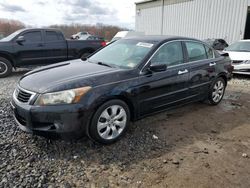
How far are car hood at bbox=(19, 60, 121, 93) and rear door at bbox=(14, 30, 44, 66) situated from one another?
5.16 metres

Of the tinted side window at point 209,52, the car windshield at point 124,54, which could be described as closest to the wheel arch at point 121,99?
the car windshield at point 124,54

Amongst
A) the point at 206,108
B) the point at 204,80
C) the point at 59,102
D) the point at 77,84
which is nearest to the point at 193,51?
the point at 204,80

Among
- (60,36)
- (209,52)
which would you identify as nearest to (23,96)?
(209,52)

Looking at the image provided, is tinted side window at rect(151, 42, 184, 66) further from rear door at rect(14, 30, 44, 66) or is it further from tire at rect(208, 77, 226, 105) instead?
rear door at rect(14, 30, 44, 66)

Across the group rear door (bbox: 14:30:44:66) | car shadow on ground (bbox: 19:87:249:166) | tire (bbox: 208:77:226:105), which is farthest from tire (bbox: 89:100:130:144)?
rear door (bbox: 14:30:44:66)

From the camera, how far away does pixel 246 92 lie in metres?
6.80

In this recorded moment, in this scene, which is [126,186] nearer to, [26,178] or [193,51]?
[26,178]

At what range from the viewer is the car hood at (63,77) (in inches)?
122

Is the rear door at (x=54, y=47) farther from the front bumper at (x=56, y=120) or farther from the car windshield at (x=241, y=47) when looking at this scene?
the car windshield at (x=241, y=47)

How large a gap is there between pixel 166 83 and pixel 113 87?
3.64ft

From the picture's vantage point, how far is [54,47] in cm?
906

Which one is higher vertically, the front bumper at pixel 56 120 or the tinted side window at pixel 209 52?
the tinted side window at pixel 209 52

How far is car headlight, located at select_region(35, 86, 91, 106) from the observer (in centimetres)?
298

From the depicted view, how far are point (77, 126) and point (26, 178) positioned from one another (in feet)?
2.69
